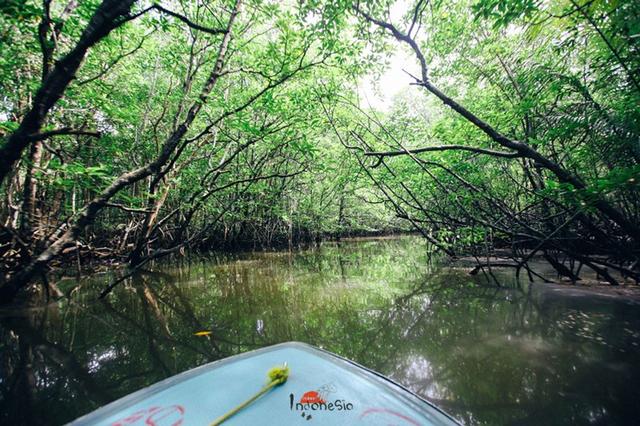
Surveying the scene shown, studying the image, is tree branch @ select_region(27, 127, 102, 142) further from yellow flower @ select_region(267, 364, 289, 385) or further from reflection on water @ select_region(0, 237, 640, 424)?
yellow flower @ select_region(267, 364, 289, 385)

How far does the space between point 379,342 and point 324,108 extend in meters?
5.12

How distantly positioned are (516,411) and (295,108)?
723 centimetres

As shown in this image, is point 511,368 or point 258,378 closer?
point 258,378

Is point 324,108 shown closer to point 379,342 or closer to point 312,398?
point 379,342

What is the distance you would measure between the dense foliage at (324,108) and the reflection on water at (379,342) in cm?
105

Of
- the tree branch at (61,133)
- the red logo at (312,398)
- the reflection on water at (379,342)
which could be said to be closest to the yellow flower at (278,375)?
the red logo at (312,398)

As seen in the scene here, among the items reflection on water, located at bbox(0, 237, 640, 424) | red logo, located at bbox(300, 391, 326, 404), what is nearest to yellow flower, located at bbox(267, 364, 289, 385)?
red logo, located at bbox(300, 391, 326, 404)

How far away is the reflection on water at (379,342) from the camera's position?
2.06 metres

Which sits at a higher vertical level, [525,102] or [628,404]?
[525,102]

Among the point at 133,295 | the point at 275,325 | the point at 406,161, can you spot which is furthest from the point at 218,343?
the point at 406,161

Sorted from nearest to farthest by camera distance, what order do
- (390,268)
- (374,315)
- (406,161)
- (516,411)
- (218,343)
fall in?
(516,411), (218,343), (374,315), (390,268), (406,161)

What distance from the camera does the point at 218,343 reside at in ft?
10.2

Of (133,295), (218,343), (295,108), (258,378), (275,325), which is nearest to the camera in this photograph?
(258,378)

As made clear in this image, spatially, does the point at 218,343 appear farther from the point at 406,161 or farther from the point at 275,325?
the point at 406,161
